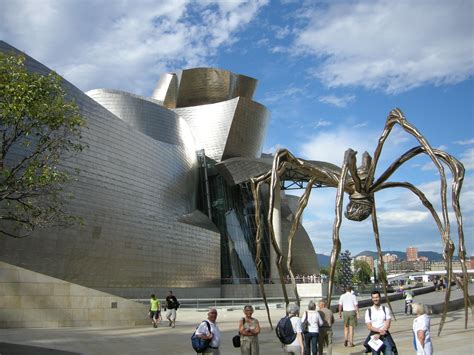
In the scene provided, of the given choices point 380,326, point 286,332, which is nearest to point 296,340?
point 286,332

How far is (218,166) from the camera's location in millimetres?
42344

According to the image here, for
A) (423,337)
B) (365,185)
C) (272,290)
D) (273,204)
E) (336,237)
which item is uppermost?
(365,185)

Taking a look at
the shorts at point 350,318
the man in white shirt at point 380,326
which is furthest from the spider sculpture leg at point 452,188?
the man in white shirt at point 380,326

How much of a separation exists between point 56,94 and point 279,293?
3155cm

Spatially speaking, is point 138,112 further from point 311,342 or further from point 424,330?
point 424,330

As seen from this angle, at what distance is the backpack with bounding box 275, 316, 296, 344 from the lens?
23.0 ft

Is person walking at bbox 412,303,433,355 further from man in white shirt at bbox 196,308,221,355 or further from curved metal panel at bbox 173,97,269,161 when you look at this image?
curved metal panel at bbox 173,97,269,161

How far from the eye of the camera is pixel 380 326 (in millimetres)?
7473

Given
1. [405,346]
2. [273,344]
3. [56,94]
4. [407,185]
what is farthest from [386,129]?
[56,94]

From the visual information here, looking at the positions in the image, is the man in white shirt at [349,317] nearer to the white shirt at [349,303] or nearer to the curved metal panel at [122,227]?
the white shirt at [349,303]

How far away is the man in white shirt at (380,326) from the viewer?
720 cm

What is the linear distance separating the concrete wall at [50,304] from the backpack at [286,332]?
11.3 m

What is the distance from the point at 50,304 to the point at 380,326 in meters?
12.2

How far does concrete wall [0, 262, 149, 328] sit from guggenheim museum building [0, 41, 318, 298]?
814 cm
